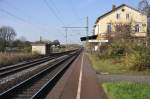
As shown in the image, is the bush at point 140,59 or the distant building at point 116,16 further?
the distant building at point 116,16

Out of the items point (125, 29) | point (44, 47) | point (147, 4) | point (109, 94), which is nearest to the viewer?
point (109, 94)

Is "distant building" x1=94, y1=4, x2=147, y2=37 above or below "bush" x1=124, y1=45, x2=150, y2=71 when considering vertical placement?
above

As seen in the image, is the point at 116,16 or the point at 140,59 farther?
the point at 116,16

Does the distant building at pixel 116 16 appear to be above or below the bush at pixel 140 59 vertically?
above

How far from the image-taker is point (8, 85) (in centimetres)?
2012

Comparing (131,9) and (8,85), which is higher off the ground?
(131,9)

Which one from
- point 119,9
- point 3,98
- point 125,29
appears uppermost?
point 119,9

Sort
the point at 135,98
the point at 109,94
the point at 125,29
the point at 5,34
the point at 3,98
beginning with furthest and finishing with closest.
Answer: the point at 5,34, the point at 125,29, the point at 109,94, the point at 3,98, the point at 135,98

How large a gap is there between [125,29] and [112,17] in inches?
1238

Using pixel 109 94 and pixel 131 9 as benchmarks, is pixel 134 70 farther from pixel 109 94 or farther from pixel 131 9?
pixel 131 9

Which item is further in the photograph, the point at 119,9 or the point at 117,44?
the point at 119,9

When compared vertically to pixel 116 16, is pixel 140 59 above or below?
below

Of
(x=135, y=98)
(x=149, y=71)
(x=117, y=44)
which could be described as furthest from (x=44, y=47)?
(x=135, y=98)

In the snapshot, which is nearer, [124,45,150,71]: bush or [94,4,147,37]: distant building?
[124,45,150,71]: bush
